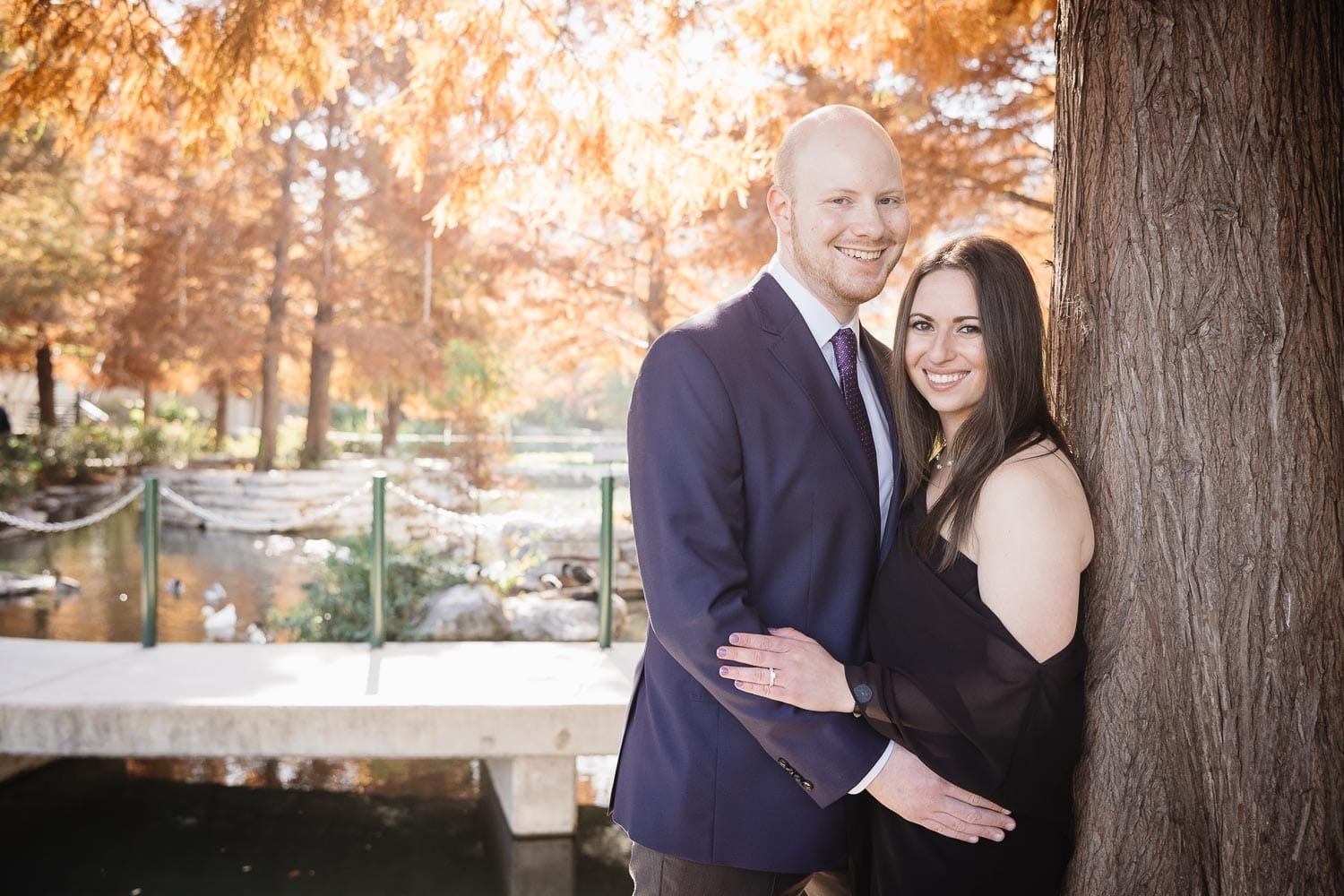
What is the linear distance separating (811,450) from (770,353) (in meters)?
0.26

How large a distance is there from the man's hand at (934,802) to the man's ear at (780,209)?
1.29 metres

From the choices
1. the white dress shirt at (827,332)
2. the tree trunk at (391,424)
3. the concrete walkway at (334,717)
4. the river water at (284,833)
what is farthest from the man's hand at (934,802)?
the tree trunk at (391,424)

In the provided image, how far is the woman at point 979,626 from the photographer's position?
6.97 feet

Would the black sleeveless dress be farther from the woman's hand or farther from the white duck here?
the white duck

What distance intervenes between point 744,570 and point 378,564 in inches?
181

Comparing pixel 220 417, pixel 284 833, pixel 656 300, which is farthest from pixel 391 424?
pixel 284 833

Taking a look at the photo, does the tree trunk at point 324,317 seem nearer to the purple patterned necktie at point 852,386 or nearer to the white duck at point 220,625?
the white duck at point 220,625

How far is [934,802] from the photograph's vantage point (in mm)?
2168

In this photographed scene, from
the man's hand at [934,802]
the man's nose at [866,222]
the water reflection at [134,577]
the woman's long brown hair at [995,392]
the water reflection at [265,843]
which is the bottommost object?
the water reflection at [265,843]

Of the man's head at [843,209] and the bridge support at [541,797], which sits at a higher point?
the man's head at [843,209]

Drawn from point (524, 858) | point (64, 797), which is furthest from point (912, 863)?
point (64, 797)

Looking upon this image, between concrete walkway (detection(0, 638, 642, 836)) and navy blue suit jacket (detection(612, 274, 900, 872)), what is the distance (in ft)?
8.31

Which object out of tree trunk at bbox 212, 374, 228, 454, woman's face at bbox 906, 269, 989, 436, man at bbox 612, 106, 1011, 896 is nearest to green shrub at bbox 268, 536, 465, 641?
man at bbox 612, 106, 1011, 896

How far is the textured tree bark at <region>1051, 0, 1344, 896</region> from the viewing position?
83.8 inches
